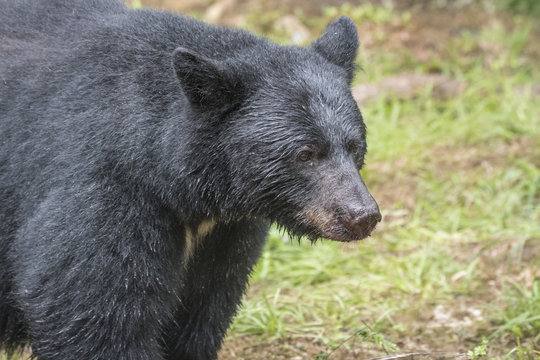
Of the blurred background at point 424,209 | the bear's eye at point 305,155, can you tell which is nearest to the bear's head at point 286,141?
→ the bear's eye at point 305,155

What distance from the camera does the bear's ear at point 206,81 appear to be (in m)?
4.14

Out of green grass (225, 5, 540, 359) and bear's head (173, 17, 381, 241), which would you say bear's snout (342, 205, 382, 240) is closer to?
bear's head (173, 17, 381, 241)

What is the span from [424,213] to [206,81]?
4639 millimetres

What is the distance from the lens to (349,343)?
19.9 feet

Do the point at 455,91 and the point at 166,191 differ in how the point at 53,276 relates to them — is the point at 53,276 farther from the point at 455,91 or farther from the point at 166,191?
the point at 455,91

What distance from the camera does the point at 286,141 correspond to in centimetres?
431

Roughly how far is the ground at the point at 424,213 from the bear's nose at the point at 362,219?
884 mm

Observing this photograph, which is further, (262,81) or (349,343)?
(349,343)

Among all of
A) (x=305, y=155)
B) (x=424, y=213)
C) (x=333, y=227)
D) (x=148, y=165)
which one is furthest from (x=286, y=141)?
(x=424, y=213)

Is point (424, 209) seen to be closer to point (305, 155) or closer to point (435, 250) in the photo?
point (435, 250)

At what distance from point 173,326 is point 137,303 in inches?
37.9

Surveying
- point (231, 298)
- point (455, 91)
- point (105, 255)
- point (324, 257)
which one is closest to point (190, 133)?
point (105, 255)

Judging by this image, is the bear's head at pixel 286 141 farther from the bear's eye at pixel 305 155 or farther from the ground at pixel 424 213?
the ground at pixel 424 213

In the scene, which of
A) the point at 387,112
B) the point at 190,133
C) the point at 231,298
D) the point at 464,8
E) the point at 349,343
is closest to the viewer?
the point at 190,133
